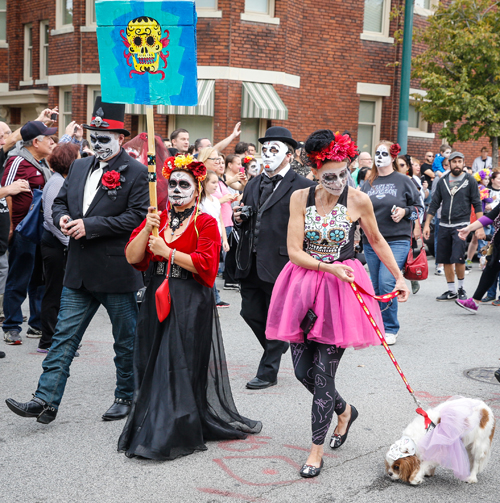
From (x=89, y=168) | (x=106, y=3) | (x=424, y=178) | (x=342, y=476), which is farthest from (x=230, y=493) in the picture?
(x=424, y=178)

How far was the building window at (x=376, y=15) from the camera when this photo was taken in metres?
21.0

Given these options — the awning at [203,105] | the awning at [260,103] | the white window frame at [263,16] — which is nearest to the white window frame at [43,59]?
the awning at [203,105]

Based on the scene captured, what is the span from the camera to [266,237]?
6000 mm

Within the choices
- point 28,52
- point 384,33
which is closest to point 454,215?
point 384,33

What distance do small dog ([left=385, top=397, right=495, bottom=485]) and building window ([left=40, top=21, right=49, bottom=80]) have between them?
2072cm

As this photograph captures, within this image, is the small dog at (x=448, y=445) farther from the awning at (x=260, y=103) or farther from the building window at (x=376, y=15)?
the building window at (x=376, y=15)

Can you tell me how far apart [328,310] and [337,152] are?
977mm

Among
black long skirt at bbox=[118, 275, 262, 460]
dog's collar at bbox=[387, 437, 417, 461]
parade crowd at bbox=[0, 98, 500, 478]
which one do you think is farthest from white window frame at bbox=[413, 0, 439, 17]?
dog's collar at bbox=[387, 437, 417, 461]

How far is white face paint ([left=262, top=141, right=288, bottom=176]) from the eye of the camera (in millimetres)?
6070

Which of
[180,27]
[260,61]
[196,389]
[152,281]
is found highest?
[260,61]

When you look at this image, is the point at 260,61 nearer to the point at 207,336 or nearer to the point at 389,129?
the point at 389,129

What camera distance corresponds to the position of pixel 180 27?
4344mm

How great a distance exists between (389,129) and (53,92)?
10508 millimetres

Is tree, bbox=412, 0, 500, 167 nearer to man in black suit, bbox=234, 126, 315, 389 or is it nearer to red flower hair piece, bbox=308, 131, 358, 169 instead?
man in black suit, bbox=234, 126, 315, 389
